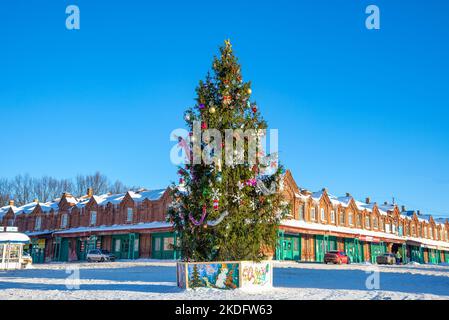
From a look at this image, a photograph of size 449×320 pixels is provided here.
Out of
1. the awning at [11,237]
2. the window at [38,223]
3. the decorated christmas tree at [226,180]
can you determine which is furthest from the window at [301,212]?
the window at [38,223]

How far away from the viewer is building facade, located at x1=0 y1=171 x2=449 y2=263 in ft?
126

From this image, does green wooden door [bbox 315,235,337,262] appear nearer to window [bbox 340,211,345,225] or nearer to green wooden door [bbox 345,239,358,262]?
green wooden door [bbox 345,239,358,262]

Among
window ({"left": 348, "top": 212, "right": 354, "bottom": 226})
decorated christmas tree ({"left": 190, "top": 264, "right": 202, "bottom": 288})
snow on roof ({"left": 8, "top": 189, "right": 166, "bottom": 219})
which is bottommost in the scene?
decorated christmas tree ({"left": 190, "top": 264, "right": 202, "bottom": 288})

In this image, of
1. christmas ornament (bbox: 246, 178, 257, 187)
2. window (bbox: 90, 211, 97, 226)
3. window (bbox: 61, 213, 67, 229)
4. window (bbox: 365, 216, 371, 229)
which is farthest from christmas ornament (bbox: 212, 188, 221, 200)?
window (bbox: 365, 216, 371, 229)

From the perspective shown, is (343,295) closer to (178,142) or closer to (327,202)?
(178,142)

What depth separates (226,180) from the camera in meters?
14.2

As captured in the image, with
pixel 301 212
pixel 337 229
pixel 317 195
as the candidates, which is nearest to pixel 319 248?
pixel 337 229

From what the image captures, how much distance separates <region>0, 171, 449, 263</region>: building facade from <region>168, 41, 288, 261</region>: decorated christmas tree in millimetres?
20863

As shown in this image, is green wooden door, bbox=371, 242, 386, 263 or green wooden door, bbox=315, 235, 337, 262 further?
green wooden door, bbox=371, 242, 386, 263

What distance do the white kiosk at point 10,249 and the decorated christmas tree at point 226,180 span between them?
1751 cm

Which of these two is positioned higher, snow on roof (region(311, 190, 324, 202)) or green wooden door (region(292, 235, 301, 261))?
snow on roof (region(311, 190, 324, 202))

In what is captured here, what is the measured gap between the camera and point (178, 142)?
14.6m
